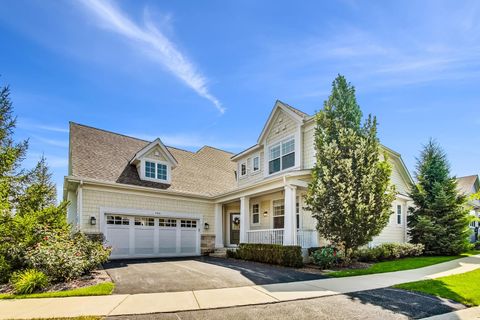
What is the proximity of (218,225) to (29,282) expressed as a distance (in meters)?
12.0

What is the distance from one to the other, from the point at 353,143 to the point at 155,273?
30.2ft

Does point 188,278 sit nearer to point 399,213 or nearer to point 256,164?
point 256,164

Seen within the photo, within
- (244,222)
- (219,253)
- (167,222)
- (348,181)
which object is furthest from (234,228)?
(348,181)

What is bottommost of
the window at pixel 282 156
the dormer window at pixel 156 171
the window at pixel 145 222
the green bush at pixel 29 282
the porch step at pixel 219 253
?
the porch step at pixel 219 253

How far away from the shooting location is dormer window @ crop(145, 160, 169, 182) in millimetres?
16688

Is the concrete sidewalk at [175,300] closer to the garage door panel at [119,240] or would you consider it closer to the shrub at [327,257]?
the shrub at [327,257]

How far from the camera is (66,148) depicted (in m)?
18.4

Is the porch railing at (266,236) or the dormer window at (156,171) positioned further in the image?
the dormer window at (156,171)

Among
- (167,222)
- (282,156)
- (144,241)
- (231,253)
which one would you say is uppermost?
(282,156)

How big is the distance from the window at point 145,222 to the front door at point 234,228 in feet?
17.9

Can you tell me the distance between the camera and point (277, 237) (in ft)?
44.8

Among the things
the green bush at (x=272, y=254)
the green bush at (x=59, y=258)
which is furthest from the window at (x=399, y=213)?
the green bush at (x=59, y=258)

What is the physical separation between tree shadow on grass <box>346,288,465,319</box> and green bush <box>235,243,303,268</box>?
427 cm

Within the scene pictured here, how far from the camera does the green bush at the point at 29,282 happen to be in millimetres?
6766
